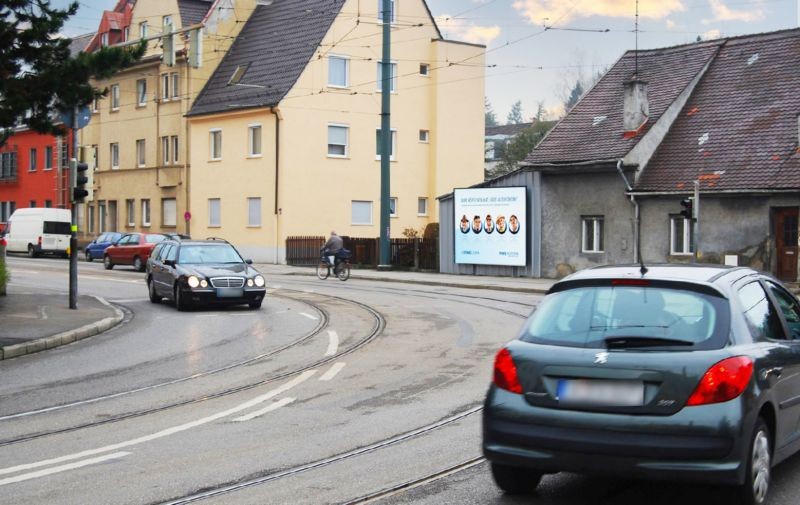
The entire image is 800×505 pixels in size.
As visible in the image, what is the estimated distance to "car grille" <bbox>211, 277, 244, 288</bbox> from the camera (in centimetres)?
2175

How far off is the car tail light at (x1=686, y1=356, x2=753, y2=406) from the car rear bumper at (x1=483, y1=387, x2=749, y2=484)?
1.6 inches

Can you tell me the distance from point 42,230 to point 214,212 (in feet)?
29.5

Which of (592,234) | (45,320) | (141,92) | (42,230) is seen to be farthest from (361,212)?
(45,320)

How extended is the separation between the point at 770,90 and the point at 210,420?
1131 inches

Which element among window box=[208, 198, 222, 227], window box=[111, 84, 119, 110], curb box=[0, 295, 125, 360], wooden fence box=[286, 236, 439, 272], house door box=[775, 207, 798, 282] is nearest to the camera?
curb box=[0, 295, 125, 360]

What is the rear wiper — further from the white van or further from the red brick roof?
the white van

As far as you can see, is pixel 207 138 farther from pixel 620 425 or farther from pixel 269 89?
pixel 620 425

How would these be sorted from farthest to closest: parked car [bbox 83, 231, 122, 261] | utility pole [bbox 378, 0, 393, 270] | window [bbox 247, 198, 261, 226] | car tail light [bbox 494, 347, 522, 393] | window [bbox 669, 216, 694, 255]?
window [bbox 247, 198, 261, 226]
parked car [bbox 83, 231, 122, 261]
utility pole [bbox 378, 0, 393, 270]
window [bbox 669, 216, 694, 255]
car tail light [bbox 494, 347, 522, 393]

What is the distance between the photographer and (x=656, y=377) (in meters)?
5.94

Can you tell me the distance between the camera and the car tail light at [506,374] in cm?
637

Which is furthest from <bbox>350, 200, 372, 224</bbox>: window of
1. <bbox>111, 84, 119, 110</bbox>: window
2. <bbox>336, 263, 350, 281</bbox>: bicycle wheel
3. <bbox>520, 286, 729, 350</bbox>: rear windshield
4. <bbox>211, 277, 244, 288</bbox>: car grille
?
<bbox>520, 286, 729, 350</bbox>: rear windshield

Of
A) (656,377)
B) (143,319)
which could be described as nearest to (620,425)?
(656,377)

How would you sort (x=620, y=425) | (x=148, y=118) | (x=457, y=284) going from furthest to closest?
(x=148, y=118), (x=457, y=284), (x=620, y=425)

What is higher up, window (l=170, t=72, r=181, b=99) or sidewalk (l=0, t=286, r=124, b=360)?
window (l=170, t=72, r=181, b=99)
